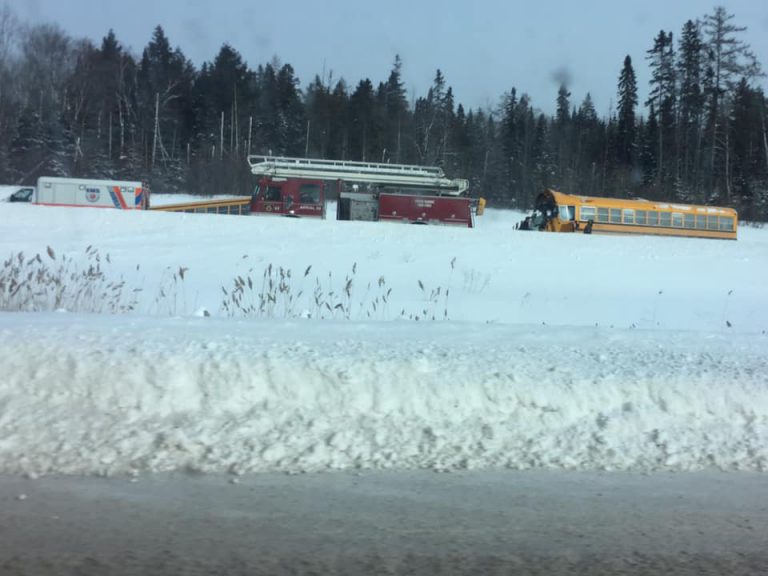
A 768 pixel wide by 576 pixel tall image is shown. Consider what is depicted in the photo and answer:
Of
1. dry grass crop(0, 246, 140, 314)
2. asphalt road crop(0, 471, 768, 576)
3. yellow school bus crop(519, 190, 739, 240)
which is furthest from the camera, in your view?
yellow school bus crop(519, 190, 739, 240)

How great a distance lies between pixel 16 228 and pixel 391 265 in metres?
12.3

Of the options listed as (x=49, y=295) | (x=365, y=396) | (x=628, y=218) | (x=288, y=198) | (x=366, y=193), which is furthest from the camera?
(x=628, y=218)

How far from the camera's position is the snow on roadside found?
5.38 m

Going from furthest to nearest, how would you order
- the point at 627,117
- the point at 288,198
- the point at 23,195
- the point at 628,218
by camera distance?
the point at 627,117 < the point at 23,195 < the point at 628,218 < the point at 288,198

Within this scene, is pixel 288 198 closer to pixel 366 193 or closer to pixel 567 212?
pixel 366 193

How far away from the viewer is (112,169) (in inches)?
2525

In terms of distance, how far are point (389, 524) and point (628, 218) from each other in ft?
120

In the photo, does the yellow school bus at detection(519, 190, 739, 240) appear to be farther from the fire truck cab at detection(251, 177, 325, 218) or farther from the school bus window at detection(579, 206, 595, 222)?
the fire truck cab at detection(251, 177, 325, 218)

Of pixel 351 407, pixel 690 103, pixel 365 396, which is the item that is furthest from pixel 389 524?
pixel 690 103

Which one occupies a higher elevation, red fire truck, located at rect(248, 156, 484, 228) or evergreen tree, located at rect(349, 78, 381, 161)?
evergreen tree, located at rect(349, 78, 381, 161)

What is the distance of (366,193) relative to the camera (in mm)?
36875

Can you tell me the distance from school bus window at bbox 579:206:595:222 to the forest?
26.5m

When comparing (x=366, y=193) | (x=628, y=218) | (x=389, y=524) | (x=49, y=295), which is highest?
(x=366, y=193)

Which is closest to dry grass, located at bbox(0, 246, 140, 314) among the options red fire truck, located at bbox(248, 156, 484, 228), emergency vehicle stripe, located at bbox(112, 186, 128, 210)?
red fire truck, located at bbox(248, 156, 484, 228)
